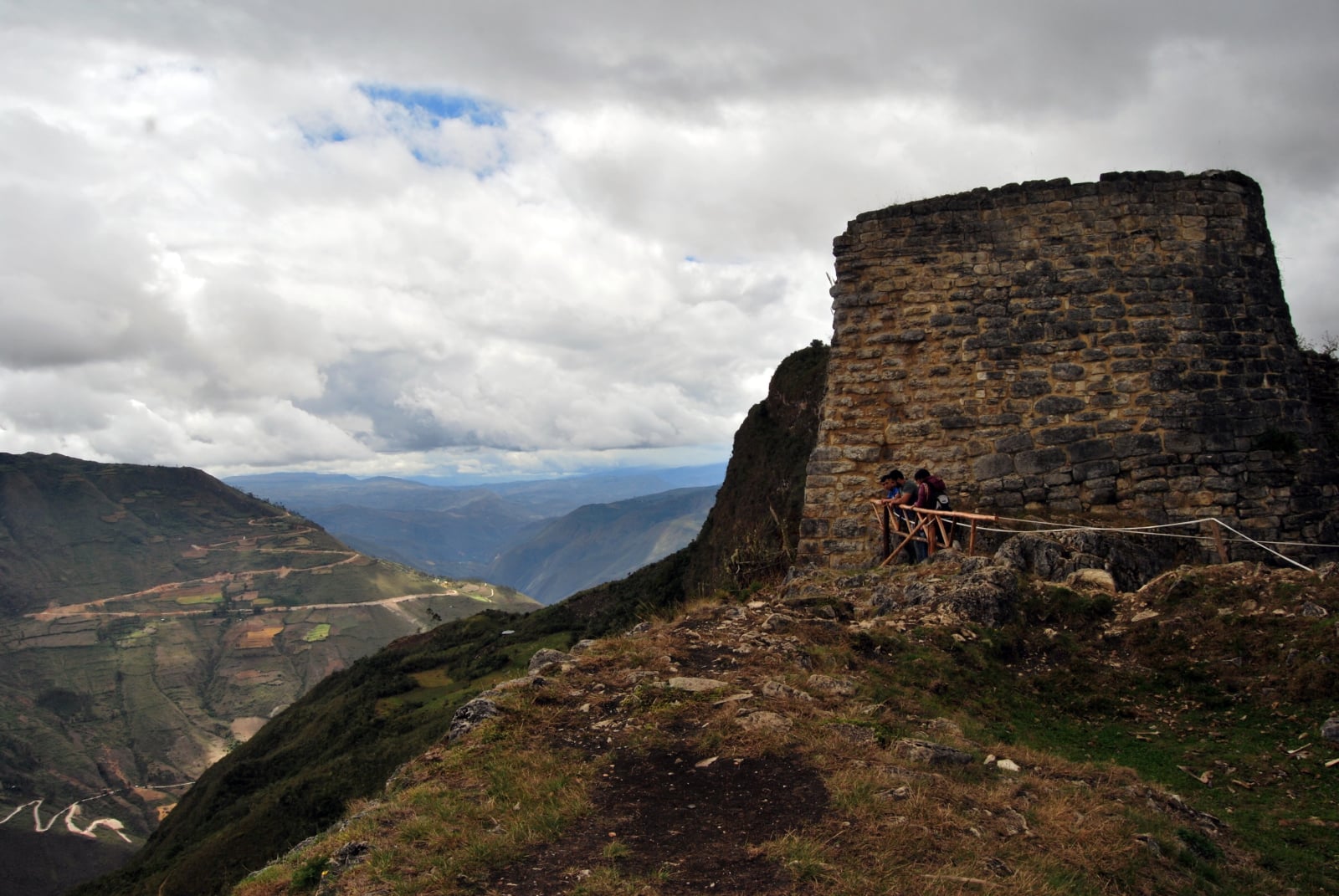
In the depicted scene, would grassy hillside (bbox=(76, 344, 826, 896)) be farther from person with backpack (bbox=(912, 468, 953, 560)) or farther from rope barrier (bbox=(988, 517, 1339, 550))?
rope barrier (bbox=(988, 517, 1339, 550))

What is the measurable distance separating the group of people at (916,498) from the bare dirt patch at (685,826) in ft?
23.7

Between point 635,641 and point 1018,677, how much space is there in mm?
4373

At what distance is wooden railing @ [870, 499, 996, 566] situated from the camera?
12008mm

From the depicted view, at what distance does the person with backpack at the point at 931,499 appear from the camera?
12352mm

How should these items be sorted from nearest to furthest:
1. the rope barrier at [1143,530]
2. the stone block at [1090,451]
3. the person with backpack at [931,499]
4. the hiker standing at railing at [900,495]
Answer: the rope barrier at [1143,530]
the person with backpack at [931,499]
the hiker standing at railing at [900,495]
the stone block at [1090,451]

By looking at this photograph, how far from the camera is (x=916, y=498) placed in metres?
12.5

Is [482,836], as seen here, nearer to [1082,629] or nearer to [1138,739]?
[1138,739]

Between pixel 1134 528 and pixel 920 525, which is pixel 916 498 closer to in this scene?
pixel 920 525

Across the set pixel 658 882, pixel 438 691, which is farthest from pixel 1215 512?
pixel 438 691

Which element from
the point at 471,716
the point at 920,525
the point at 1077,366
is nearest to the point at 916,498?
the point at 920,525

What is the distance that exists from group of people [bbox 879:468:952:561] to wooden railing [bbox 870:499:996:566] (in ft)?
0.05

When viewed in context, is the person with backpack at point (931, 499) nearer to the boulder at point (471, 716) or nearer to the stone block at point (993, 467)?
the stone block at point (993, 467)

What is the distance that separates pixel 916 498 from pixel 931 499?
23 centimetres

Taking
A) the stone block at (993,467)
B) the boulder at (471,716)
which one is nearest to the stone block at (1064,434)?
the stone block at (993,467)
